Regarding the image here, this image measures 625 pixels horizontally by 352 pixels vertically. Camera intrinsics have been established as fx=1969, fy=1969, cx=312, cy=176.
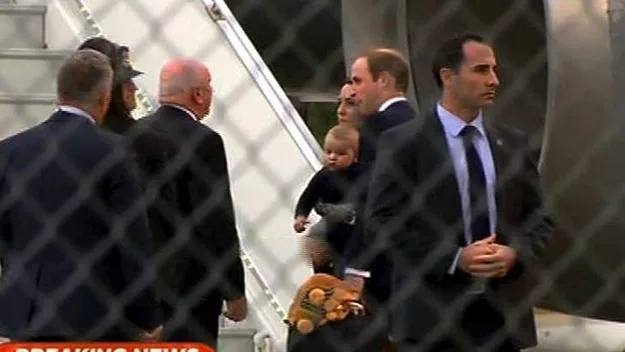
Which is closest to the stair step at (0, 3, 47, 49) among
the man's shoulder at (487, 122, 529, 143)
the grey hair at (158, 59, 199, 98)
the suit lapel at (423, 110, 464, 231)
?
the grey hair at (158, 59, 199, 98)

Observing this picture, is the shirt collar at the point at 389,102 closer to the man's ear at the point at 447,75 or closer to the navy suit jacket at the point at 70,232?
the man's ear at the point at 447,75

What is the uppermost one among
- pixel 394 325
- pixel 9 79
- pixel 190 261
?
pixel 9 79

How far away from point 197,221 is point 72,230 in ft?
3.04

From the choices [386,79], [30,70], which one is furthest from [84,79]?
[30,70]

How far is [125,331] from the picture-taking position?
4.86 metres

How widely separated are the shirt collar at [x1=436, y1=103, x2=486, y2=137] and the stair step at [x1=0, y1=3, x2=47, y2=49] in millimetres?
2890

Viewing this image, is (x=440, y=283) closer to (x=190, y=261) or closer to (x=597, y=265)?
(x=190, y=261)

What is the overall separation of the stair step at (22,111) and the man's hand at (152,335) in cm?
181

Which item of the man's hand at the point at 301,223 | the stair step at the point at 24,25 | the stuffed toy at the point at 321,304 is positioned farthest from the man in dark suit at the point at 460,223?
the stair step at the point at 24,25

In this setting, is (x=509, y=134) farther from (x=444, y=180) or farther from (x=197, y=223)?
(x=197, y=223)

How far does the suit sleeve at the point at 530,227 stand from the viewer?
4.82 meters

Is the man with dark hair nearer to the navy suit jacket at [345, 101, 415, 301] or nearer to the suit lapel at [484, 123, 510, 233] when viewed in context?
the navy suit jacket at [345, 101, 415, 301]

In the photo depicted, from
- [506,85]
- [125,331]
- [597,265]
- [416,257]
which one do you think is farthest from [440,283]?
[506,85]

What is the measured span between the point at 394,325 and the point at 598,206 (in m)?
1.45
